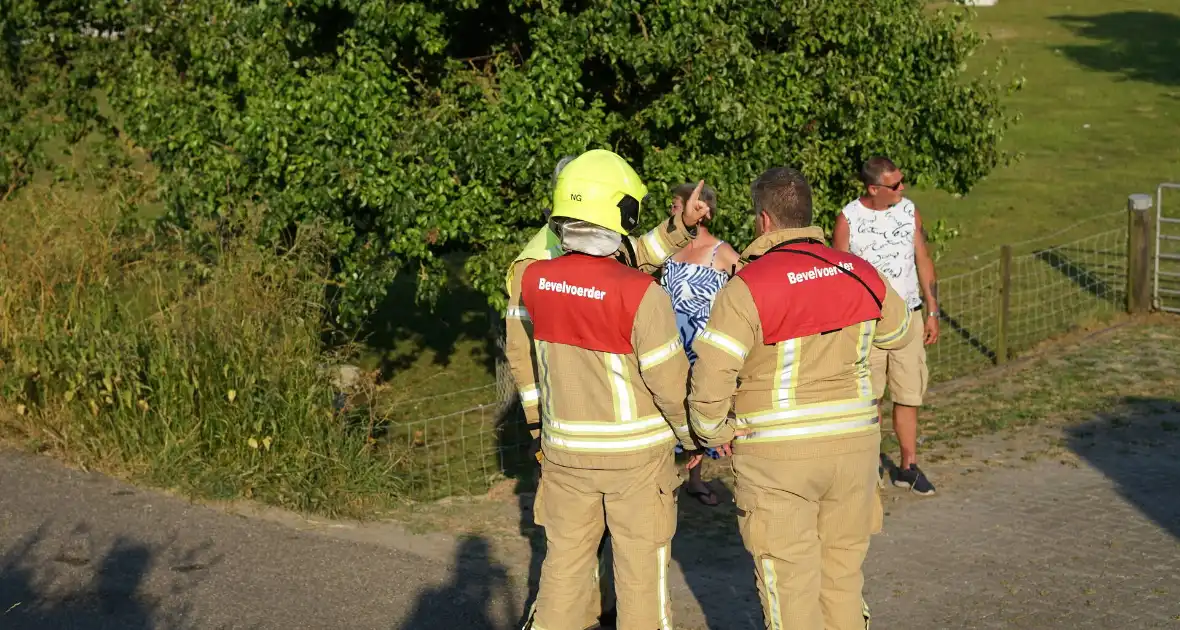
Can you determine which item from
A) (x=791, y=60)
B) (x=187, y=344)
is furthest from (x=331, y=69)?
(x=791, y=60)

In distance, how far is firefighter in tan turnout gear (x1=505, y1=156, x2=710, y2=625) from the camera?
5.42 metres

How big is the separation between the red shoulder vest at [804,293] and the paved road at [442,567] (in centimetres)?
184

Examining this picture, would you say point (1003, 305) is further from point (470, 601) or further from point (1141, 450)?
point (470, 601)

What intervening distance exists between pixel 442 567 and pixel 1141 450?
15.3 ft

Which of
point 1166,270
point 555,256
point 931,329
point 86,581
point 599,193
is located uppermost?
point 599,193

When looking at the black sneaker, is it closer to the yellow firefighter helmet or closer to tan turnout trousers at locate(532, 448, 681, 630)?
tan turnout trousers at locate(532, 448, 681, 630)

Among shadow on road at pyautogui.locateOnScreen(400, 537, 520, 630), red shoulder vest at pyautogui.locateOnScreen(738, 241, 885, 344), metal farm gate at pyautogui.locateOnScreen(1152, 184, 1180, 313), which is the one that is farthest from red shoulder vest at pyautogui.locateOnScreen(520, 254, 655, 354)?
metal farm gate at pyautogui.locateOnScreen(1152, 184, 1180, 313)

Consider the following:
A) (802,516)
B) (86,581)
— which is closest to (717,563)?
(802,516)

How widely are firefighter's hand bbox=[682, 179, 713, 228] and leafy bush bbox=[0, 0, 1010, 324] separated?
7.12 feet

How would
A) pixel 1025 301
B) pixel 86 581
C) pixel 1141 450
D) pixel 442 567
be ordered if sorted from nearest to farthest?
1. pixel 86 581
2. pixel 442 567
3. pixel 1141 450
4. pixel 1025 301

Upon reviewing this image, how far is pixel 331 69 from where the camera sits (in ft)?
30.4

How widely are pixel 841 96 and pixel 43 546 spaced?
5667mm

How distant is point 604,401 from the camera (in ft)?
16.1

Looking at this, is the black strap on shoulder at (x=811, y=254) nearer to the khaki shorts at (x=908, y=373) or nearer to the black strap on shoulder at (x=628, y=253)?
the black strap on shoulder at (x=628, y=253)
